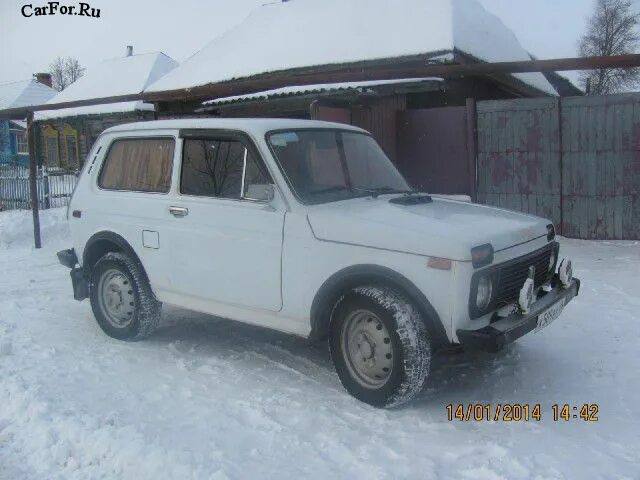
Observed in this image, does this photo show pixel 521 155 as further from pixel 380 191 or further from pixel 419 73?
pixel 380 191

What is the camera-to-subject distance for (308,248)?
13.5 ft

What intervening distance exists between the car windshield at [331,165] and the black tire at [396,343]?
2.75 ft

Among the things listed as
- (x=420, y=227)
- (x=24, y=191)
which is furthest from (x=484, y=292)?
(x=24, y=191)

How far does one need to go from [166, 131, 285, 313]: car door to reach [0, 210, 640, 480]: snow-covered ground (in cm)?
65

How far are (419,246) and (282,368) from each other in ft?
5.44

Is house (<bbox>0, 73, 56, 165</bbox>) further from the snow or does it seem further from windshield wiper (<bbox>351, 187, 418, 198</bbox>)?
windshield wiper (<bbox>351, 187, 418, 198</bbox>)

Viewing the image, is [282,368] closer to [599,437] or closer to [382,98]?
[599,437]

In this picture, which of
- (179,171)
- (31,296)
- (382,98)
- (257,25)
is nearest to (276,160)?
(179,171)

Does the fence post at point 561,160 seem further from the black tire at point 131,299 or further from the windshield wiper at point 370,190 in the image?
the black tire at point 131,299

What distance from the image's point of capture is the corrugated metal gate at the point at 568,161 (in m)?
9.16

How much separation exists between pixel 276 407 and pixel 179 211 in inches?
70.5

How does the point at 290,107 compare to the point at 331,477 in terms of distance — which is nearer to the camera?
the point at 331,477

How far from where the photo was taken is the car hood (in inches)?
142

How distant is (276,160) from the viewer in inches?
173
